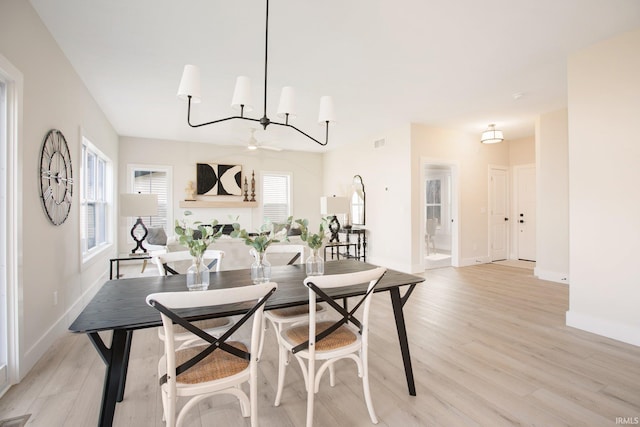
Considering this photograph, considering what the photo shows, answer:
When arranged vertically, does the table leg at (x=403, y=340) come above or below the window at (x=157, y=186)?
below

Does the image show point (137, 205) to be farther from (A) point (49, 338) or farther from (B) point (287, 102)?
(B) point (287, 102)

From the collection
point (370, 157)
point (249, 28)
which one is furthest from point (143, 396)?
point (370, 157)

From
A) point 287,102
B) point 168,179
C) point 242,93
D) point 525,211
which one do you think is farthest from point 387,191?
point 168,179

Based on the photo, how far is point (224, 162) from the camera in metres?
7.38

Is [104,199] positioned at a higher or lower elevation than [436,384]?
higher

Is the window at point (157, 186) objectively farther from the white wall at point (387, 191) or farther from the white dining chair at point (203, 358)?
the white dining chair at point (203, 358)

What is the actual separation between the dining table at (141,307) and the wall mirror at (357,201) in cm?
432

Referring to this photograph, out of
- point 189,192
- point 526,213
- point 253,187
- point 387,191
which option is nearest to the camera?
point 387,191

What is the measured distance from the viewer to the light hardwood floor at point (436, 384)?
175 centimetres

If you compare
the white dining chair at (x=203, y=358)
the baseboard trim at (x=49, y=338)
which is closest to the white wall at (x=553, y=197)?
the white dining chair at (x=203, y=358)

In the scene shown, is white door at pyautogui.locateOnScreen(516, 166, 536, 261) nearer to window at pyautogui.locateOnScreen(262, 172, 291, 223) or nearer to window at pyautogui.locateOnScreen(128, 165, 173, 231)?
window at pyautogui.locateOnScreen(262, 172, 291, 223)

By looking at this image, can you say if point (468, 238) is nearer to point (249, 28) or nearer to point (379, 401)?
point (379, 401)

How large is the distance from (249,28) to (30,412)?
122 inches

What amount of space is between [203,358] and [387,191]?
16.7 ft
